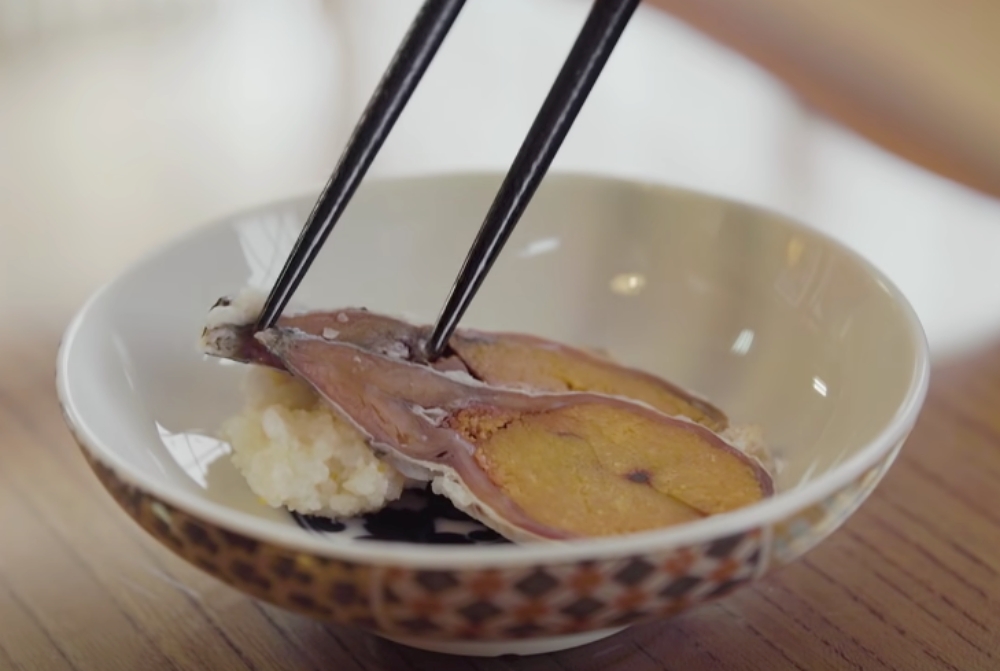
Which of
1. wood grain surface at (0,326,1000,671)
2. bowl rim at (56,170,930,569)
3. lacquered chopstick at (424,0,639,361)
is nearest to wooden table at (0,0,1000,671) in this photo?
wood grain surface at (0,326,1000,671)

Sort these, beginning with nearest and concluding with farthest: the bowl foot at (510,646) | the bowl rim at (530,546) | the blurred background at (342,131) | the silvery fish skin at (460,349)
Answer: the bowl rim at (530,546)
the bowl foot at (510,646)
the silvery fish skin at (460,349)
the blurred background at (342,131)

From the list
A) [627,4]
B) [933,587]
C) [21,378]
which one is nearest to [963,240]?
[933,587]

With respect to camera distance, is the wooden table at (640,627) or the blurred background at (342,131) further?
the blurred background at (342,131)

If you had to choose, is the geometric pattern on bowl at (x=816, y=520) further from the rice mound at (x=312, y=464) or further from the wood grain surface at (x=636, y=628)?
the rice mound at (x=312, y=464)

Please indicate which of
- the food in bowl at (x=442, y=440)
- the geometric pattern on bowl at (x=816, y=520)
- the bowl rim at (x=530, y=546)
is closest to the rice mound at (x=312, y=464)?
the food in bowl at (x=442, y=440)

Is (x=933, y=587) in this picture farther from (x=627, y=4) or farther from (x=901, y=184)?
(x=901, y=184)
